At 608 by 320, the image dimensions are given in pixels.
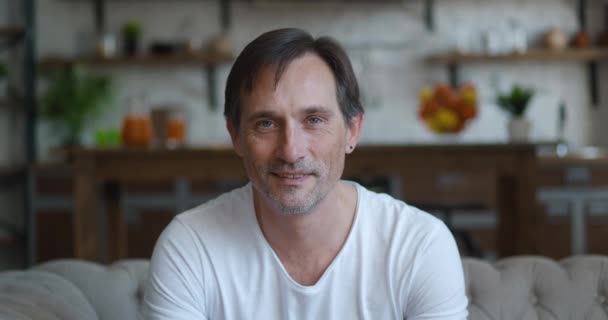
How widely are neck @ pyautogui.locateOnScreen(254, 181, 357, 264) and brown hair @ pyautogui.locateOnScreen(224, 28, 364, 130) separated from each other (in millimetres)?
160

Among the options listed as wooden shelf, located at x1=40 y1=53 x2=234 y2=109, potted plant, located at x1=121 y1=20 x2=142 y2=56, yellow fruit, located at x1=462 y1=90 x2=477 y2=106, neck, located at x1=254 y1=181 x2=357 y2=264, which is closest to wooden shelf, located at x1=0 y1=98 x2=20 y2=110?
wooden shelf, located at x1=40 y1=53 x2=234 y2=109

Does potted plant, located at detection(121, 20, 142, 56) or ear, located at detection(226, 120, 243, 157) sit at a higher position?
potted plant, located at detection(121, 20, 142, 56)

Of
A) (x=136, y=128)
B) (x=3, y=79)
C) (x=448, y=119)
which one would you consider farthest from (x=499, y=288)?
(x=3, y=79)

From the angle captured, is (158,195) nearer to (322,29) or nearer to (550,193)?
(322,29)

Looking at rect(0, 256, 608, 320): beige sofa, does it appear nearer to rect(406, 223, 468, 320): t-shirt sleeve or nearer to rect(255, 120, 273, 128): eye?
rect(406, 223, 468, 320): t-shirt sleeve

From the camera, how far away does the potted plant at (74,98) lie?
478cm

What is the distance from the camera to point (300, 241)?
1.29 meters

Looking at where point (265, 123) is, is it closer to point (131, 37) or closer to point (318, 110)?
point (318, 110)

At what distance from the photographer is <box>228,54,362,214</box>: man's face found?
1201mm

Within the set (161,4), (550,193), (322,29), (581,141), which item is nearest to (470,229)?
A: (550,193)

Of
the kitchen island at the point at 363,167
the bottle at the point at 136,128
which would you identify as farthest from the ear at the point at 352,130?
the bottle at the point at 136,128

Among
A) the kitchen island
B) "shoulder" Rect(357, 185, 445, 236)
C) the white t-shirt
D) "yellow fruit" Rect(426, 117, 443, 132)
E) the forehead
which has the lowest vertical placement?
the kitchen island

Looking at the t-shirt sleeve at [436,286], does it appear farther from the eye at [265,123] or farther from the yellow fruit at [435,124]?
the yellow fruit at [435,124]

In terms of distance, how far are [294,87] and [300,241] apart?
0.88 ft
